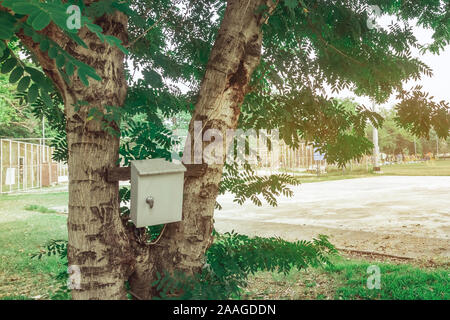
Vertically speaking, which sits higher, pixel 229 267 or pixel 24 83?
pixel 24 83

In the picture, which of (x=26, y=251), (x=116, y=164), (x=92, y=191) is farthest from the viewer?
(x=26, y=251)

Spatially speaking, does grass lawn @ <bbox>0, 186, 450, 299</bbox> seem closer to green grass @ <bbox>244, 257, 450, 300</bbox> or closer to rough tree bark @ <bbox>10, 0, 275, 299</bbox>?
green grass @ <bbox>244, 257, 450, 300</bbox>

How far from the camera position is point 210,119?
1693 millimetres

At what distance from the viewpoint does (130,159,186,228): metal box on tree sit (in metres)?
1.52

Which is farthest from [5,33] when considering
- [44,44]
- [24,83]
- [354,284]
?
[354,284]

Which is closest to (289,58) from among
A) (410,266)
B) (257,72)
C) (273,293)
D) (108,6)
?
(257,72)

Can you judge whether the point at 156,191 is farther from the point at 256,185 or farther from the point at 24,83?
the point at 256,185

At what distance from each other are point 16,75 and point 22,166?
13.1 metres

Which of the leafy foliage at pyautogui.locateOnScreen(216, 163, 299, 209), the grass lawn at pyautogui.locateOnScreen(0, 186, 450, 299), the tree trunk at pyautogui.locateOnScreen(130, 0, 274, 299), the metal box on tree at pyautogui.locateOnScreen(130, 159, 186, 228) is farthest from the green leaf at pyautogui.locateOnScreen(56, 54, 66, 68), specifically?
the grass lawn at pyautogui.locateOnScreen(0, 186, 450, 299)

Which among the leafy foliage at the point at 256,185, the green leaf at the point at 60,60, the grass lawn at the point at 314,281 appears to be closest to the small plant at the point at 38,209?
the grass lawn at the point at 314,281

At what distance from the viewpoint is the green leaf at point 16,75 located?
3.91 feet

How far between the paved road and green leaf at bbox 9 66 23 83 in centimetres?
440

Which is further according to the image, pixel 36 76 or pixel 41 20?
pixel 36 76

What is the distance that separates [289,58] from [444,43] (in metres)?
1.41
